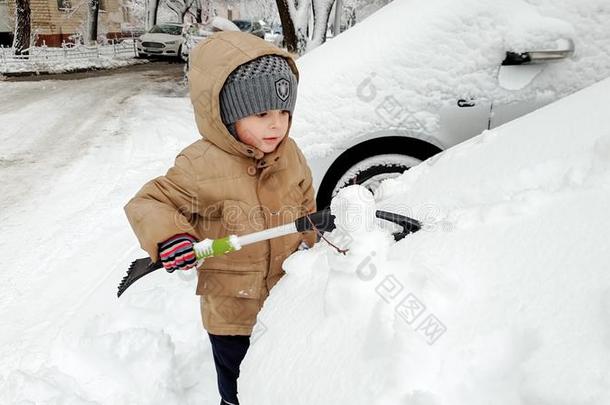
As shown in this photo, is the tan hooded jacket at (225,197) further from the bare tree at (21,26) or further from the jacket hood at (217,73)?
the bare tree at (21,26)

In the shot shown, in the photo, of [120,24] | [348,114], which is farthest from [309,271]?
[120,24]

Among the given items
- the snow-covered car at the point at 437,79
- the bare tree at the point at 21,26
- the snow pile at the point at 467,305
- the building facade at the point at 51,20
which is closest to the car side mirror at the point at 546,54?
the snow-covered car at the point at 437,79

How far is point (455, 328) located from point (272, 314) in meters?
0.49

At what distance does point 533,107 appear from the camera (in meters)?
2.62

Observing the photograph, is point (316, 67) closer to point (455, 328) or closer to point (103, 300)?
point (103, 300)

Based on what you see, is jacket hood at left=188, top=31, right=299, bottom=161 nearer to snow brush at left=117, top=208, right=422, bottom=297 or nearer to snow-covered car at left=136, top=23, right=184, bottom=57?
snow brush at left=117, top=208, right=422, bottom=297

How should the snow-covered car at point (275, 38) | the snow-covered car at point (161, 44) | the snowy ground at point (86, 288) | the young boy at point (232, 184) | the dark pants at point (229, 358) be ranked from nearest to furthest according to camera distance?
the young boy at point (232, 184)
the dark pants at point (229, 358)
the snowy ground at point (86, 288)
the snow-covered car at point (275, 38)
the snow-covered car at point (161, 44)

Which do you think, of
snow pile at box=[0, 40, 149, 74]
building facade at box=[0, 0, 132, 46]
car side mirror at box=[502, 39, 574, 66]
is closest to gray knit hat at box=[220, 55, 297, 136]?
car side mirror at box=[502, 39, 574, 66]

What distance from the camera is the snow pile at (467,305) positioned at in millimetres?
792

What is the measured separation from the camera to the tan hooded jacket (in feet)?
4.46

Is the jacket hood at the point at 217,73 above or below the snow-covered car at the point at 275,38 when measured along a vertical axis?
above

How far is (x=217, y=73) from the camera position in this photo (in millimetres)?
1349

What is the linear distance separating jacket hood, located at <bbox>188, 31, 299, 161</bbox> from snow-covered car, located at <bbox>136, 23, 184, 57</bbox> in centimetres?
1671

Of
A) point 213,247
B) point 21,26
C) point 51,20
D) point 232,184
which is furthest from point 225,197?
point 51,20
